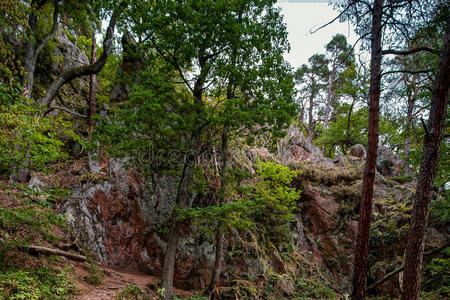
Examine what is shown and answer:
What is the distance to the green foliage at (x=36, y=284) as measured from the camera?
4.05 meters

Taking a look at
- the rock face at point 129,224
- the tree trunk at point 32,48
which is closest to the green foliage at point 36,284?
the rock face at point 129,224

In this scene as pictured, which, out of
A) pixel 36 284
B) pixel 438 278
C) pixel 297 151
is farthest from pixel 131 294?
pixel 297 151

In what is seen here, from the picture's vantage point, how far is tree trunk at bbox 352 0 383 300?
16.1 ft

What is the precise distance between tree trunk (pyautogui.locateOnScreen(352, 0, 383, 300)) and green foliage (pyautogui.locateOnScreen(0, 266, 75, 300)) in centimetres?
629

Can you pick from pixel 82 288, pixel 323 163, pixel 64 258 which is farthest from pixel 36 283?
pixel 323 163

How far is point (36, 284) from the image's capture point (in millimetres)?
4516

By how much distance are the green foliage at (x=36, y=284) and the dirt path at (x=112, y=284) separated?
0.39 meters

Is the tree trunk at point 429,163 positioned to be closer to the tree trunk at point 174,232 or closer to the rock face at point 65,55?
the tree trunk at point 174,232

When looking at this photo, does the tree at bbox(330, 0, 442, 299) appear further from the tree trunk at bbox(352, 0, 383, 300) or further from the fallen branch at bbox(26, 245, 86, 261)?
the fallen branch at bbox(26, 245, 86, 261)

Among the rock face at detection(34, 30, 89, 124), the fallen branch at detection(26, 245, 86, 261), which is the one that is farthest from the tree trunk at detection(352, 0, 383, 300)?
the rock face at detection(34, 30, 89, 124)

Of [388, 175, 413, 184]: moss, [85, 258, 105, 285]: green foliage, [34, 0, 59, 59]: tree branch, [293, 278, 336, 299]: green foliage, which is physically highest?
[34, 0, 59, 59]: tree branch

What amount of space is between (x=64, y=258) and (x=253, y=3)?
10118mm

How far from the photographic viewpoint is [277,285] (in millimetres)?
9266

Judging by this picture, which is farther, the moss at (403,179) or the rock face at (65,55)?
the moss at (403,179)
